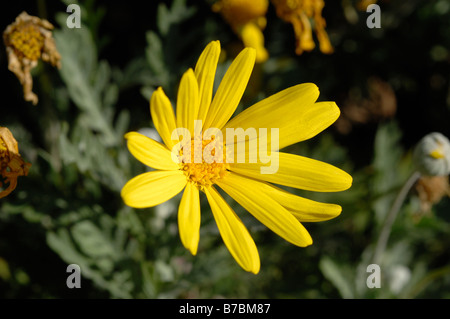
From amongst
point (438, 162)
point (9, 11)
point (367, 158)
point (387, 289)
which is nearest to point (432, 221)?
point (387, 289)

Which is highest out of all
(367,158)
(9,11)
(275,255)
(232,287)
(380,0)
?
(380,0)

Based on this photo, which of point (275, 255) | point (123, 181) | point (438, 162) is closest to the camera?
point (438, 162)

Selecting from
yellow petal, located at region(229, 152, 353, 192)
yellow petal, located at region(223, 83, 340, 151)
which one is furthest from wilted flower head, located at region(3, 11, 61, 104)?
yellow petal, located at region(229, 152, 353, 192)

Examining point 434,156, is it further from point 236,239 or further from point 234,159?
point 236,239

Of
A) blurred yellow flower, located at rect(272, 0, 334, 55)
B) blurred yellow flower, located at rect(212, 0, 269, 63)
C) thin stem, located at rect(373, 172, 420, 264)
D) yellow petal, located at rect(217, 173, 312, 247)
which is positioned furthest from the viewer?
blurred yellow flower, located at rect(212, 0, 269, 63)

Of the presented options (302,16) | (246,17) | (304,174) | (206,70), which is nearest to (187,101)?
(206,70)

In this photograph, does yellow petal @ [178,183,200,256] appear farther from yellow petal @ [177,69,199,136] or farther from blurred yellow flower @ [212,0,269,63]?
blurred yellow flower @ [212,0,269,63]
